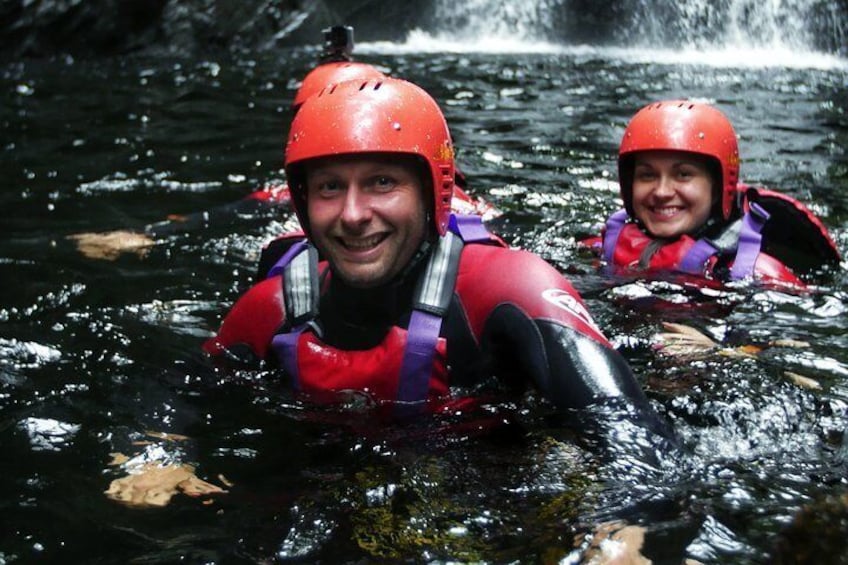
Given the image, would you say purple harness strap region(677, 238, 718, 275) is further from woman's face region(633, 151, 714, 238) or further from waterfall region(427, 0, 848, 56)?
waterfall region(427, 0, 848, 56)

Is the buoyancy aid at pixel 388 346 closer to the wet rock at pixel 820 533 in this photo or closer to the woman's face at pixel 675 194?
the wet rock at pixel 820 533

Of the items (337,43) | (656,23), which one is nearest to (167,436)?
(337,43)

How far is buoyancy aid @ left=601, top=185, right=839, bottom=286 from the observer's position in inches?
223

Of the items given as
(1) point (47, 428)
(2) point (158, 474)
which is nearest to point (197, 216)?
(1) point (47, 428)

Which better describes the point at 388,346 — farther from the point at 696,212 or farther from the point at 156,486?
the point at 696,212

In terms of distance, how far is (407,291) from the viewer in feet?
12.4

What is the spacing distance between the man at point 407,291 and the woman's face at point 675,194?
7.56ft

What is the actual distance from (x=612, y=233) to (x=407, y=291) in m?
2.76

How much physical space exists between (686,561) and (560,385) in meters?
0.77

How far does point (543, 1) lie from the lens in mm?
25609

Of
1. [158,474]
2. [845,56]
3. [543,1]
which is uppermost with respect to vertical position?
[543,1]

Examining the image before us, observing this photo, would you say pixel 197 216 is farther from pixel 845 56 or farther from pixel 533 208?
pixel 845 56

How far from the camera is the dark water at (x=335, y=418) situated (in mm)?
2930

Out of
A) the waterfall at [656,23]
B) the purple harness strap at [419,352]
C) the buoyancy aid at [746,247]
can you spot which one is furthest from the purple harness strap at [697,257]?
the waterfall at [656,23]
